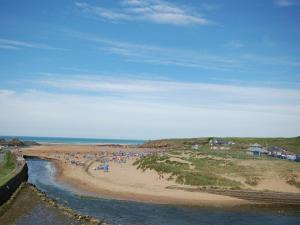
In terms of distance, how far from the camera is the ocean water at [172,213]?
99.9 ft

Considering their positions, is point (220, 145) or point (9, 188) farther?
point (220, 145)

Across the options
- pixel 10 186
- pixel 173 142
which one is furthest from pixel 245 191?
pixel 173 142

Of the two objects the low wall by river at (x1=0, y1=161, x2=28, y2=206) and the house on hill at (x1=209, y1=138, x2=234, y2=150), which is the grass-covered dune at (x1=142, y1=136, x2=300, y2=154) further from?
the low wall by river at (x1=0, y1=161, x2=28, y2=206)

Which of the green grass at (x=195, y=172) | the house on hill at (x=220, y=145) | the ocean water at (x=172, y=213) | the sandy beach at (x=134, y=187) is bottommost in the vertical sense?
the ocean water at (x=172, y=213)

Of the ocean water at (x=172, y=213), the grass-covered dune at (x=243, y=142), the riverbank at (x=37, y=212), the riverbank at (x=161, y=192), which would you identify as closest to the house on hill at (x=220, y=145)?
the grass-covered dune at (x=243, y=142)

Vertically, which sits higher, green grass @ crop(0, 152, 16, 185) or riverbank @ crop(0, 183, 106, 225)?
green grass @ crop(0, 152, 16, 185)

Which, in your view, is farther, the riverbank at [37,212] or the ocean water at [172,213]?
the ocean water at [172,213]

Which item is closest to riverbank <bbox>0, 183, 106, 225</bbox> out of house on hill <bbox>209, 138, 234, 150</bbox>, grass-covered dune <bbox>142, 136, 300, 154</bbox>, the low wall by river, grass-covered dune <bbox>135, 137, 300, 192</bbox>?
the low wall by river

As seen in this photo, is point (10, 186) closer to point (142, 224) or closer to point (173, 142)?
point (142, 224)

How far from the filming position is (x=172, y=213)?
32969mm

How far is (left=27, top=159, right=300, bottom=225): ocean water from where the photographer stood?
30.5 m

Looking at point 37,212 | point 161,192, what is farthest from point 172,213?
point 37,212

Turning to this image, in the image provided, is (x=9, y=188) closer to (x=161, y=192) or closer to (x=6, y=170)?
(x=161, y=192)

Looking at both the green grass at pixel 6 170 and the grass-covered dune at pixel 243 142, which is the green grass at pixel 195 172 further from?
the grass-covered dune at pixel 243 142
